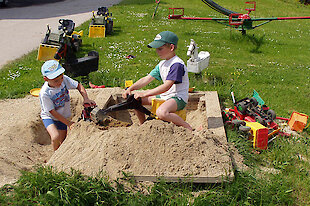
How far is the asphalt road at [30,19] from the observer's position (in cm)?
876

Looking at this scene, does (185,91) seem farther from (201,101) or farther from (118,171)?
(118,171)

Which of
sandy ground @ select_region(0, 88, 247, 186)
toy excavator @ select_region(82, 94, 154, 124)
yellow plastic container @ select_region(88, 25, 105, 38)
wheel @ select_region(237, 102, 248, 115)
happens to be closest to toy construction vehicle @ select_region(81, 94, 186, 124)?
toy excavator @ select_region(82, 94, 154, 124)

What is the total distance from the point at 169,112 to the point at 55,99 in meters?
1.44

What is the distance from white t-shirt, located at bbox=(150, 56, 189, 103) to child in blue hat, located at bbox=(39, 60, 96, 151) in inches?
38.4

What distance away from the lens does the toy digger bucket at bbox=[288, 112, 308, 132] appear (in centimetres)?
423

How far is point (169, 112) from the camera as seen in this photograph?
353 cm

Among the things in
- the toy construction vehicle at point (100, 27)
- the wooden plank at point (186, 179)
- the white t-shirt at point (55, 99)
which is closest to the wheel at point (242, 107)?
the wooden plank at point (186, 179)

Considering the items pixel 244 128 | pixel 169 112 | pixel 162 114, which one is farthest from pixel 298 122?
pixel 162 114

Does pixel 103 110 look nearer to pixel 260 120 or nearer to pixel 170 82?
pixel 170 82

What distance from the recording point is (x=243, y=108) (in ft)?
13.2

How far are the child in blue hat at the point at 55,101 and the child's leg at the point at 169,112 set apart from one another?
953 mm

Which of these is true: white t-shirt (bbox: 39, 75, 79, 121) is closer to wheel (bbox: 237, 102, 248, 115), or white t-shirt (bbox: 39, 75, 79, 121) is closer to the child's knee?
the child's knee

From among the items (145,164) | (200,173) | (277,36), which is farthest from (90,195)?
(277,36)

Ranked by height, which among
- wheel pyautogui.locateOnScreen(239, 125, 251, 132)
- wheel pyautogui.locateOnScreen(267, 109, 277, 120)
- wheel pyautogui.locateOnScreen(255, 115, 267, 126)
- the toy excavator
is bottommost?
wheel pyautogui.locateOnScreen(267, 109, 277, 120)
